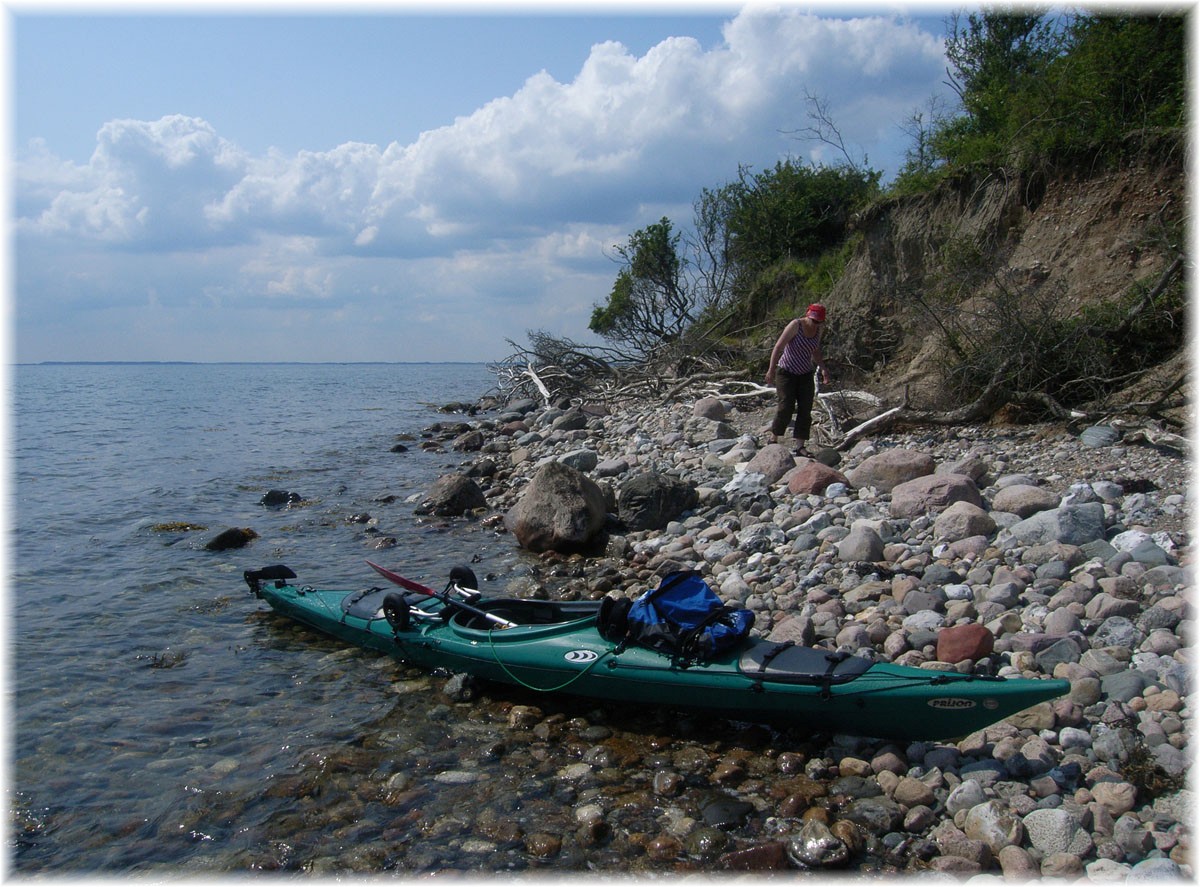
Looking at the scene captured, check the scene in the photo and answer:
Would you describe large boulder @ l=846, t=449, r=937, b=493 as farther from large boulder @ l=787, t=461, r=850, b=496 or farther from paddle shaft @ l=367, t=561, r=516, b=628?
paddle shaft @ l=367, t=561, r=516, b=628

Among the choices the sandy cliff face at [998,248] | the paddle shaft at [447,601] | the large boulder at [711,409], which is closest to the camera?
the paddle shaft at [447,601]

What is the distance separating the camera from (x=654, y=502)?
962 cm

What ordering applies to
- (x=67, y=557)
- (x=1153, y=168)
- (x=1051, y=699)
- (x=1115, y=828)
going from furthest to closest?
(x=1153, y=168) < (x=67, y=557) < (x=1051, y=699) < (x=1115, y=828)

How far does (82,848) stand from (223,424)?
2518 centimetres

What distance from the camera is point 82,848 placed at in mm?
4387

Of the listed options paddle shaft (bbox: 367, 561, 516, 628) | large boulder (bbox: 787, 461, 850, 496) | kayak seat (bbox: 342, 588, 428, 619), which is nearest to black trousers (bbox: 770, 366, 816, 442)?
large boulder (bbox: 787, 461, 850, 496)

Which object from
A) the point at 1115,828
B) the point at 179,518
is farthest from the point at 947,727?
the point at 179,518

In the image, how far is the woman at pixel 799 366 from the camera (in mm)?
A: 9852

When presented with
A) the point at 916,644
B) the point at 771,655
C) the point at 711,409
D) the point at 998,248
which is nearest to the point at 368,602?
the point at 771,655

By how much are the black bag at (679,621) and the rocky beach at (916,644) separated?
1.75 feet

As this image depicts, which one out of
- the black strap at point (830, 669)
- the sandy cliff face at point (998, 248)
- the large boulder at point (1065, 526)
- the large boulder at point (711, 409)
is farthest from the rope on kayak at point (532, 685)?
the large boulder at point (711, 409)

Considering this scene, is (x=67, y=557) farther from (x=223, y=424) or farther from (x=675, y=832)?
(x=223, y=424)

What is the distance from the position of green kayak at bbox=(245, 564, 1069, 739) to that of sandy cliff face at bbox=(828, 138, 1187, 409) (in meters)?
6.38

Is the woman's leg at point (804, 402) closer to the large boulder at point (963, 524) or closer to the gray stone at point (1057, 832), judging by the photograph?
the large boulder at point (963, 524)
